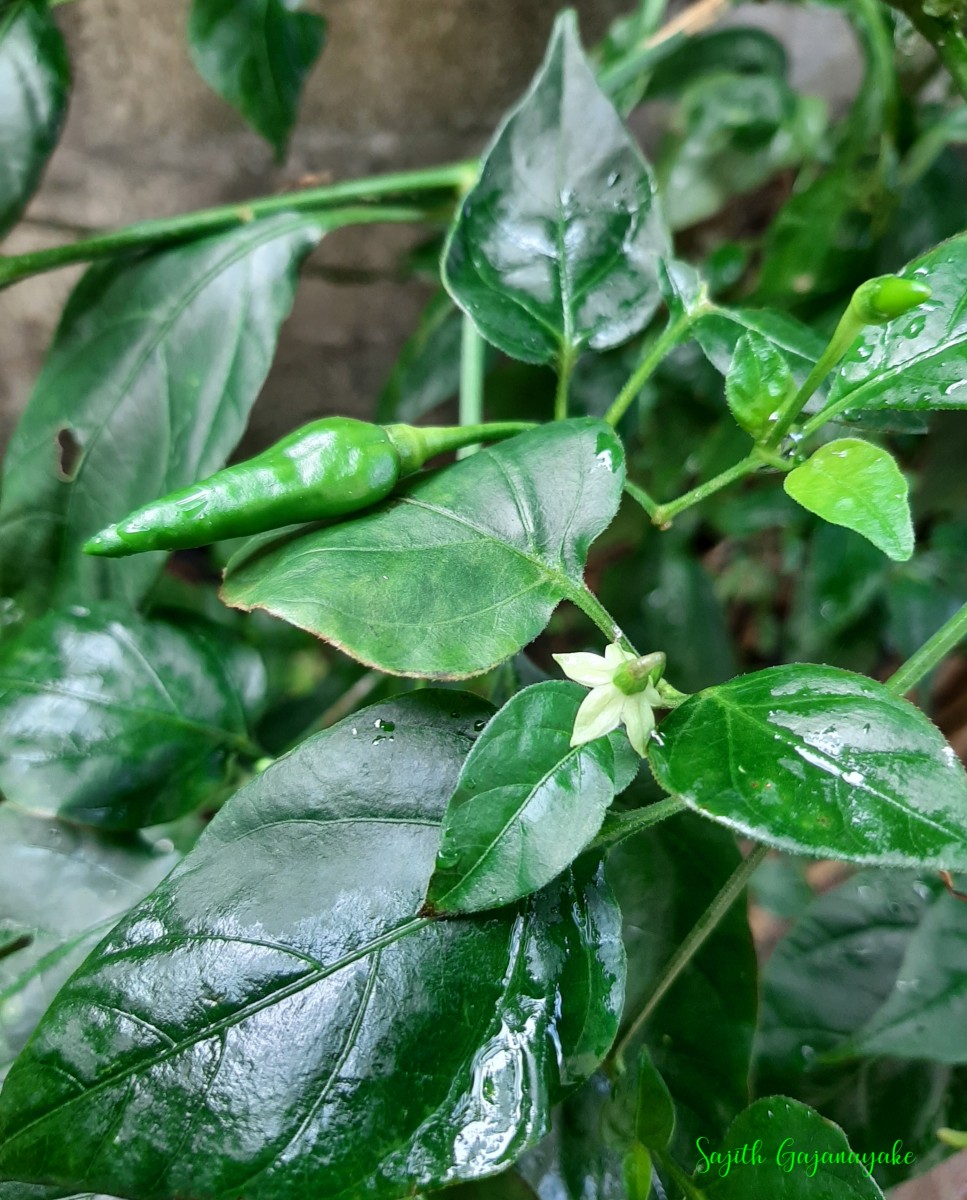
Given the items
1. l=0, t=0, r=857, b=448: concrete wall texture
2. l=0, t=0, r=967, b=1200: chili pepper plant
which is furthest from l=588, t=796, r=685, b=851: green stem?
l=0, t=0, r=857, b=448: concrete wall texture

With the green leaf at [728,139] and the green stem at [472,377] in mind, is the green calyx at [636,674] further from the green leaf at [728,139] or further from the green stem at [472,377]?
the green leaf at [728,139]

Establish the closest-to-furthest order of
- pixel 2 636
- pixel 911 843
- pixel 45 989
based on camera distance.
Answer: pixel 911 843
pixel 45 989
pixel 2 636

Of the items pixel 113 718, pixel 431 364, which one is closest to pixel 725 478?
pixel 113 718

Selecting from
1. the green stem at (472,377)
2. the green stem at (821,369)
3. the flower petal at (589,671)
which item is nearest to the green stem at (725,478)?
the green stem at (821,369)

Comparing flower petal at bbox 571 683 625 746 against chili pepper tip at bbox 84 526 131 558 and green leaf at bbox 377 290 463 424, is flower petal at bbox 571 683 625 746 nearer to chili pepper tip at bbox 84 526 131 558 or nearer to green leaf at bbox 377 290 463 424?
chili pepper tip at bbox 84 526 131 558

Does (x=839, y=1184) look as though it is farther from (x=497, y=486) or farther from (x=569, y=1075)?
(x=497, y=486)

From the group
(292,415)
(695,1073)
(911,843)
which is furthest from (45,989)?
(292,415)

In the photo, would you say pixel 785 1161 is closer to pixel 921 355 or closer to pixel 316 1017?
pixel 316 1017
